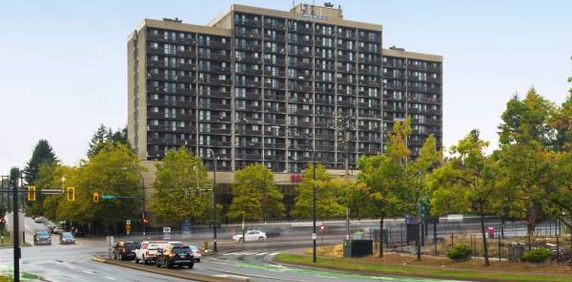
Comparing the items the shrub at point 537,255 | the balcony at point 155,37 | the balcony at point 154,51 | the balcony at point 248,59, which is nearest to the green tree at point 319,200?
the balcony at point 248,59

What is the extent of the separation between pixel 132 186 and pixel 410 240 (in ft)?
187

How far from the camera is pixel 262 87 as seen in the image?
552 feet

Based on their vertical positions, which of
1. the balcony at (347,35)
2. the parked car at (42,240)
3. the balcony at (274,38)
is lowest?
the parked car at (42,240)

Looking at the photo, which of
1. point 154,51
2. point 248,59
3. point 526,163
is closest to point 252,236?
point 526,163

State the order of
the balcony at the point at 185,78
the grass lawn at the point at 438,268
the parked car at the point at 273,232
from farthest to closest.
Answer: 1. the balcony at the point at 185,78
2. the parked car at the point at 273,232
3. the grass lawn at the point at 438,268

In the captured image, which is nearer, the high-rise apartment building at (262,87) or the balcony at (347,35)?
the high-rise apartment building at (262,87)

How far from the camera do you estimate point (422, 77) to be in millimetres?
193875

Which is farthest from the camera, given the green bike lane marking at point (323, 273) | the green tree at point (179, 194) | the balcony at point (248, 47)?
the balcony at point (248, 47)

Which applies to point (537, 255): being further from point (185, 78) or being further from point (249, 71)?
point (249, 71)

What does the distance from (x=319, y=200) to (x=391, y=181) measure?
6780cm

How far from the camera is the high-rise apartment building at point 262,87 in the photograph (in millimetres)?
159125

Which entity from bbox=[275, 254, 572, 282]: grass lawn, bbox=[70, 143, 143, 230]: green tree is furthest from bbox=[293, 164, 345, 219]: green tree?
bbox=[275, 254, 572, 282]: grass lawn

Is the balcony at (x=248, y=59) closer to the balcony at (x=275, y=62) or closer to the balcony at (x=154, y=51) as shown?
the balcony at (x=275, y=62)

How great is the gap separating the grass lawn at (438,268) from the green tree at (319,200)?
6194cm
